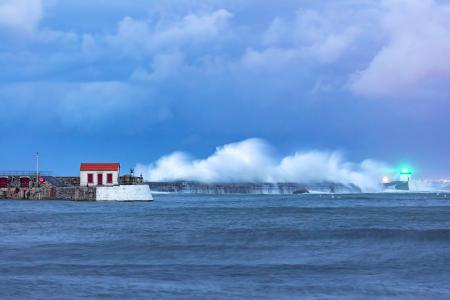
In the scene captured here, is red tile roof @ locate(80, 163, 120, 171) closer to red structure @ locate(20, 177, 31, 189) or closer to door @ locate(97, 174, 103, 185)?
door @ locate(97, 174, 103, 185)

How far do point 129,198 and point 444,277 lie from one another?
178 feet

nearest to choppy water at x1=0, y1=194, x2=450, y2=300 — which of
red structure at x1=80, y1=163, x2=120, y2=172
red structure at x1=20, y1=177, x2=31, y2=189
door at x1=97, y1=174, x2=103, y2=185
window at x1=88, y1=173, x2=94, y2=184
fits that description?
red structure at x1=80, y1=163, x2=120, y2=172

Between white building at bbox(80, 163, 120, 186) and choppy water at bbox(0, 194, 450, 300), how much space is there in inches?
1263

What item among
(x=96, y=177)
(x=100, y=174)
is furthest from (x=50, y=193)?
(x=100, y=174)

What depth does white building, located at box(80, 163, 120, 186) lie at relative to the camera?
7119 cm

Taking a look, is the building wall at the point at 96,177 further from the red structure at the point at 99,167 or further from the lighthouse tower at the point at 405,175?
the lighthouse tower at the point at 405,175

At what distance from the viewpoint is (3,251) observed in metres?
25.4

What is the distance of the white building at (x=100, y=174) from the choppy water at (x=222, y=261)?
32.1 m

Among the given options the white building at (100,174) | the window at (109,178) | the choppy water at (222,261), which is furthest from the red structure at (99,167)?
the choppy water at (222,261)

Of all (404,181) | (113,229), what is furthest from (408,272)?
(404,181)

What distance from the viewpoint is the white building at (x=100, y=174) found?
7119 centimetres

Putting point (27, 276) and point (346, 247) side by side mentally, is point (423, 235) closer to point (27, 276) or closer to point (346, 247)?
point (346, 247)

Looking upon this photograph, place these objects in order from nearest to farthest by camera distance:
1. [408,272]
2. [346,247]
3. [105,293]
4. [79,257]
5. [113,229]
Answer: [105,293]
[408,272]
[79,257]
[346,247]
[113,229]

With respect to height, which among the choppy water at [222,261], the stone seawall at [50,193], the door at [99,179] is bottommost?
the choppy water at [222,261]
